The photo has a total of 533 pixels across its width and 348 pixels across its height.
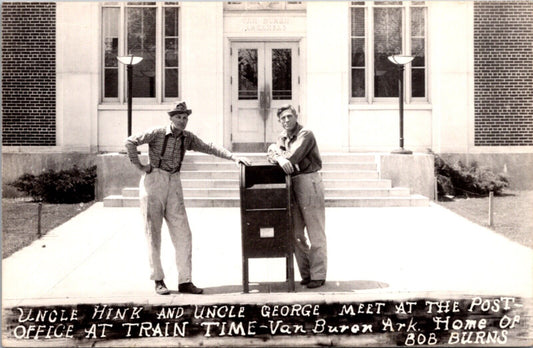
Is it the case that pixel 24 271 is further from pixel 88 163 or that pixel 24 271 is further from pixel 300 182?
pixel 88 163

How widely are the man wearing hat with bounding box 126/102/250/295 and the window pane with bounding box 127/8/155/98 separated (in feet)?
32.3

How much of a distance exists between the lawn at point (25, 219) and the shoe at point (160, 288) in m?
2.85

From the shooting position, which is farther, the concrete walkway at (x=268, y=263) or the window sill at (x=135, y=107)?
the window sill at (x=135, y=107)

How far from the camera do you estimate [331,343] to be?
548 cm

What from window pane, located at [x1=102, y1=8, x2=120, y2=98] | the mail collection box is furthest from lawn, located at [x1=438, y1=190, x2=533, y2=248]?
window pane, located at [x1=102, y1=8, x2=120, y2=98]

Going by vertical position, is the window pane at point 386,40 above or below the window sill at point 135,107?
above

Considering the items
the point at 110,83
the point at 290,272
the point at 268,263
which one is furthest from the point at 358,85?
the point at 290,272

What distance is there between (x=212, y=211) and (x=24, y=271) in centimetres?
465

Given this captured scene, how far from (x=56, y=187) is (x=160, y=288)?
7.43 meters

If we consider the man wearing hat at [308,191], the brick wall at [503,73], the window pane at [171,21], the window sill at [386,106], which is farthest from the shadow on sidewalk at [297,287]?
the window pane at [171,21]

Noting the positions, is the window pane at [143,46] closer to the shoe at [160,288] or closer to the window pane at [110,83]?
the window pane at [110,83]

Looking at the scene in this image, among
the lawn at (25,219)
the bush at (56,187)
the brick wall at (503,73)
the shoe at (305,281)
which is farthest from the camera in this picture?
the brick wall at (503,73)

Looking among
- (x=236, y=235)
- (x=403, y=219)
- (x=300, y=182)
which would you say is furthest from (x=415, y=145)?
(x=300, y=182)

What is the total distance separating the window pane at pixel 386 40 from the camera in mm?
16094
